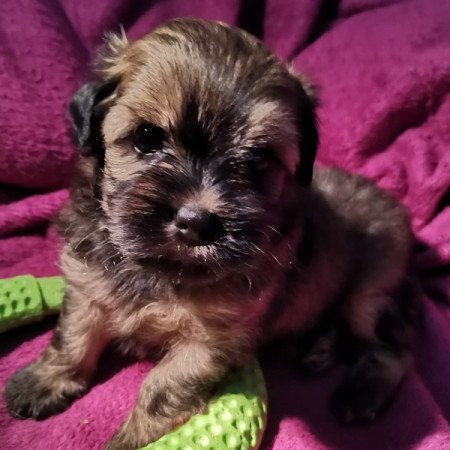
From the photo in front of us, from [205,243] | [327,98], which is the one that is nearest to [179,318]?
[205,243]

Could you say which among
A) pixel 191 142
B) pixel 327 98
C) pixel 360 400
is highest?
pixel 191 142

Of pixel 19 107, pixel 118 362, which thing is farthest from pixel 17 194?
pixel 118 362

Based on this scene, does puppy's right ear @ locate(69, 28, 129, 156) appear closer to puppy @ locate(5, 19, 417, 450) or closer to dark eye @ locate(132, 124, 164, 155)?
puppy @ locate(5, 19, 417, 450)

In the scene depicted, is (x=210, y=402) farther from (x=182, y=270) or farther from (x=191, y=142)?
(x=191, y=142)

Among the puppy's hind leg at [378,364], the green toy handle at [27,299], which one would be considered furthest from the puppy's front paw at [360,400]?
the green toy handle at [27,299]

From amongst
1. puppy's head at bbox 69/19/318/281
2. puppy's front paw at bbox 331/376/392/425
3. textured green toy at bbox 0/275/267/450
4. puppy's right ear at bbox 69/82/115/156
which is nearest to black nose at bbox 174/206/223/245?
puppy's head at bbox 69/19/318/281

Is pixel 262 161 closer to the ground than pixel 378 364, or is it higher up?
higher up

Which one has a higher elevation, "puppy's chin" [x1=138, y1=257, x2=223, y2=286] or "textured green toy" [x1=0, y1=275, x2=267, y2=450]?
"puppy's chin" [x1=138, y1=257, x2=223, y2=286]

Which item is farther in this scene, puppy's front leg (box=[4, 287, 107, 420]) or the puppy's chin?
puppy's front leg (box=[4, 287, 107, 420])
